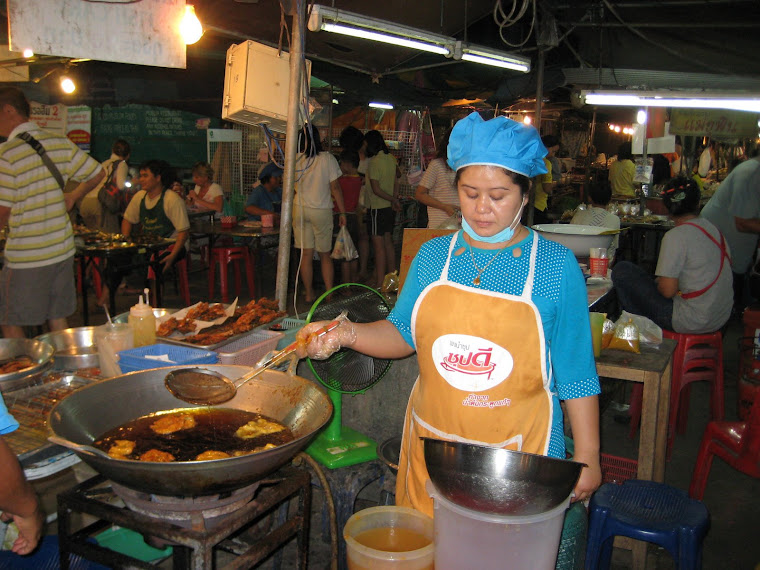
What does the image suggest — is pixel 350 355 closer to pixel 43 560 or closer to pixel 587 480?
pixel 587 480

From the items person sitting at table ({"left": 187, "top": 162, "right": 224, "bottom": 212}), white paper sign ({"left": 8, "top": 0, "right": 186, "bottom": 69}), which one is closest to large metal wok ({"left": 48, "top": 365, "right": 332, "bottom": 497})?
white paper sign ({"left": 8, "top": 0, "right": 186, "bottom": 69})

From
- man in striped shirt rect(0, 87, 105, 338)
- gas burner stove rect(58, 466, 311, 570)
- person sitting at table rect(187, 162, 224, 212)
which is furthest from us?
person sitting at table rect(187, 162, 224, 212)

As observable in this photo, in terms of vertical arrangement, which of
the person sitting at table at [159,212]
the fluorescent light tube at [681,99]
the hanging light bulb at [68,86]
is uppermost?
the hanging light bulb at [68,86]

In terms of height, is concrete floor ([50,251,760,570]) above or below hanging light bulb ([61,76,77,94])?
below

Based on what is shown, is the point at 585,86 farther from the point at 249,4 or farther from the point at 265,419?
the point at 265,419

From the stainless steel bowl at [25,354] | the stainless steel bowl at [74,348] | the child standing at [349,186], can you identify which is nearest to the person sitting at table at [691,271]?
the stainless steel bowl at [74,348]

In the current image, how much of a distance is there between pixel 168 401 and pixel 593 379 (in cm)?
157

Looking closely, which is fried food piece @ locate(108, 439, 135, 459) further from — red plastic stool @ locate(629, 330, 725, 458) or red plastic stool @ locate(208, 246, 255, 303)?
red plastic stool @ locate(208, 246, 255, 303)

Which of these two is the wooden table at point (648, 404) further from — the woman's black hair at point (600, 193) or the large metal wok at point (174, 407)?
the woman's black hair at point (600, 193)

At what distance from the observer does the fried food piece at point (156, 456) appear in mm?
1897

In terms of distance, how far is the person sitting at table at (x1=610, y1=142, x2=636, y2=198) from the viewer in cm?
1115

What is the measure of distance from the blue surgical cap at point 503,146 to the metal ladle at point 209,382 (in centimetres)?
79

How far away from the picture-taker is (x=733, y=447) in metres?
3.41

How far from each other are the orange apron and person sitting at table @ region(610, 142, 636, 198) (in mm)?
10114
